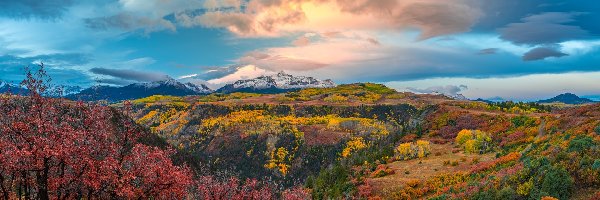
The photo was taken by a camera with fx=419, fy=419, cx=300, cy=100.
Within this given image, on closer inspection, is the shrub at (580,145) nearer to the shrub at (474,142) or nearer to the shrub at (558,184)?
the shrub at (558,184)

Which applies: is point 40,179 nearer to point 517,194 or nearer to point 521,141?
point 517,194

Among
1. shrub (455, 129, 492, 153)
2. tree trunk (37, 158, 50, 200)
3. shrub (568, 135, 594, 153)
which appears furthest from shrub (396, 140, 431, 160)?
tree trunk (37, 158, 50, 200)

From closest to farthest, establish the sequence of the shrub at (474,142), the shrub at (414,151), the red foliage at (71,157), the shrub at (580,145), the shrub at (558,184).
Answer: the red foliage at (71,157) < the shrub at (558,184) < the shrub at (580,145) < the shrub at (474,142) < the shrub at (414,151)

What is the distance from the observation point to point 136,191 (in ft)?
80.4

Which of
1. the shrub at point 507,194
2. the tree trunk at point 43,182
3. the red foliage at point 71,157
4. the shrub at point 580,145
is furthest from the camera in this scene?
the shrub at point 580,145

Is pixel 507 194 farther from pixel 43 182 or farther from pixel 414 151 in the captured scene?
pixel 414 151

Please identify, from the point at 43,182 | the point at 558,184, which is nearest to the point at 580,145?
the point at 558,184

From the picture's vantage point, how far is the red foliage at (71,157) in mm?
21656

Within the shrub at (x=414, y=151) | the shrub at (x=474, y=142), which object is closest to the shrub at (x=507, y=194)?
the shrub at (x=474, y=142)

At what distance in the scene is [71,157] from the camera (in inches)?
884

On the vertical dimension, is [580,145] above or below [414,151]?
above

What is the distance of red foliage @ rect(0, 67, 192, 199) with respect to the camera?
71.1 feet

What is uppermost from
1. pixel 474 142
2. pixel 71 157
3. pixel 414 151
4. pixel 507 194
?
pixel 71 157

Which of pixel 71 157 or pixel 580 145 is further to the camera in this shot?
pixel 580 145
